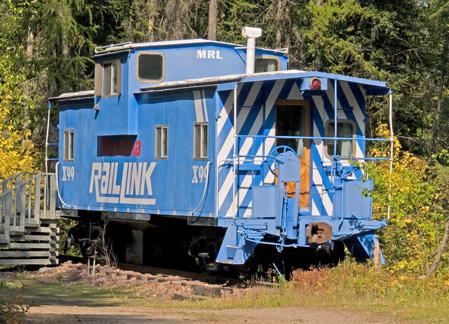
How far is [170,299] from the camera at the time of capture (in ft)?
49.7

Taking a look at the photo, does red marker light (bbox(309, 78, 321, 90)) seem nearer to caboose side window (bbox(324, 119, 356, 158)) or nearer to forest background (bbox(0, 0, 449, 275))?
caboose side window (bbox(324, 119, 356, 158))

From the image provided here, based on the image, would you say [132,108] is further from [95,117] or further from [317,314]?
[317,314]

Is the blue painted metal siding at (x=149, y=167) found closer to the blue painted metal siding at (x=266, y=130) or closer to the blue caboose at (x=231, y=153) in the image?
the blue caboose at (x=231, y=153)

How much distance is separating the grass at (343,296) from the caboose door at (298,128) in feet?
5.69

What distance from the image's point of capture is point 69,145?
21016 millimetres

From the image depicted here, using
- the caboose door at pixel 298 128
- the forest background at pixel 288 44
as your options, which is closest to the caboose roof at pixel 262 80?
the caboose door at pixel 298 128

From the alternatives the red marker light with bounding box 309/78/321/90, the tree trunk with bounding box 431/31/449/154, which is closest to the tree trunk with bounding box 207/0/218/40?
the tree trunk with bounding box 431/31/449/154

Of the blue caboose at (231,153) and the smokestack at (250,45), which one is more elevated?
the smokestack at (250,45)

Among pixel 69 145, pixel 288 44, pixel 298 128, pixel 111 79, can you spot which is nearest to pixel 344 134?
pixel 298 128

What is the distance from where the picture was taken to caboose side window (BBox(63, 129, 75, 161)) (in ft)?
68.7

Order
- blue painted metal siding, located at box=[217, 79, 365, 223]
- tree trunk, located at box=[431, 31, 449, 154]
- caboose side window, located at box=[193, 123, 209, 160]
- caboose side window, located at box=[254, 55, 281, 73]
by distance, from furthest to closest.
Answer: tree trunk, located at box=[431, 31, 449, 154]
caboose side window, located at box=[254, 55, 281, 73]
caboose side window, located at box=[193, 123, 209, 160]
blue painted metal siding, located at box=[217, 79, 365, 223]

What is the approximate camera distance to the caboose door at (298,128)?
52.7 feet

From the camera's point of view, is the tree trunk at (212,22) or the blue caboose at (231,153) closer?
the blue caboose at (231,153)

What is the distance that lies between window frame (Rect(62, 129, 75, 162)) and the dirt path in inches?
326
